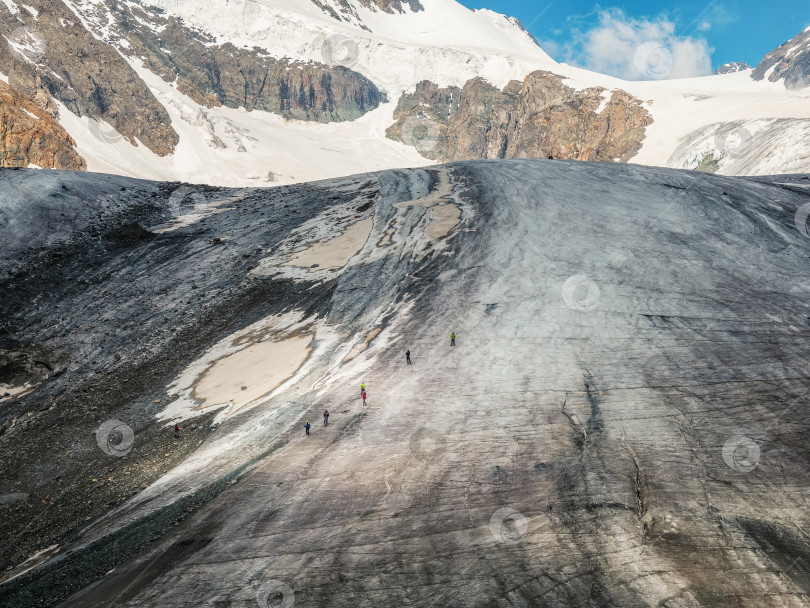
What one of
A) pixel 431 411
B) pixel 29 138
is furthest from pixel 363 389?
pixel 29 138

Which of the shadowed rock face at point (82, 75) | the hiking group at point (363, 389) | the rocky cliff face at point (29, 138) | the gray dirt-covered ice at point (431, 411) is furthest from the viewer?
the shadowed rock face at point (82, 75)

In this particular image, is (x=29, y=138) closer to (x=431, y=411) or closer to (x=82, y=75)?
(x=82, y=75)

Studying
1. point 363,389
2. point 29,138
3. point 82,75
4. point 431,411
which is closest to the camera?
point 431,411

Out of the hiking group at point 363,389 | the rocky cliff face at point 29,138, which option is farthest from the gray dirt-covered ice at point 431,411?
the rocky cliff face at point 29,138

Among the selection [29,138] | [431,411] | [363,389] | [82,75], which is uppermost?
Result: [82,75]

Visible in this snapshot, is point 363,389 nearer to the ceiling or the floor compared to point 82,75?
nearer to the floor

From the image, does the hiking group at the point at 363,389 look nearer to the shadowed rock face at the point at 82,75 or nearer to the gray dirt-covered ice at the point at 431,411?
the gray dirt-covered ice at the point at 431,411

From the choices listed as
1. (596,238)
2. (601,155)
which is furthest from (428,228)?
(601,155)
